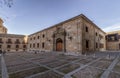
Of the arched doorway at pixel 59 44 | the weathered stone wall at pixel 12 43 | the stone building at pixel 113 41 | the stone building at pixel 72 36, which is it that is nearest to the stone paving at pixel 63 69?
the stone building at pixel 72 36

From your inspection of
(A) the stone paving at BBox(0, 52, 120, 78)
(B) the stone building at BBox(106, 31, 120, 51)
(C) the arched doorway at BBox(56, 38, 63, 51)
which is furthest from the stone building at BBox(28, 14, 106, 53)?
(B) the stone building at BBox(106, 31, 120, 51)

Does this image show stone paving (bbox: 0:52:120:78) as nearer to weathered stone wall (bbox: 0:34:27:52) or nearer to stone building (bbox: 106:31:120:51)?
stone building (bbox: 106:31:120:51)

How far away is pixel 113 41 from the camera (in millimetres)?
27859

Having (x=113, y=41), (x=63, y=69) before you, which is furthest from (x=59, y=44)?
(x=113, y=41)

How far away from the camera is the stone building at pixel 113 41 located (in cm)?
2667

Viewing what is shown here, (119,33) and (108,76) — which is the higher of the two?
(119,33)

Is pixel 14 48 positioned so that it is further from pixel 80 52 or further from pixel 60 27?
pixel 80 52

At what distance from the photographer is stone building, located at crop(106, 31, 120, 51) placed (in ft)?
87.5

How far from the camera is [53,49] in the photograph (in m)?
18.5

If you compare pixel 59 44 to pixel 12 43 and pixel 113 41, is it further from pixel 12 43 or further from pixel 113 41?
pixel 12 43

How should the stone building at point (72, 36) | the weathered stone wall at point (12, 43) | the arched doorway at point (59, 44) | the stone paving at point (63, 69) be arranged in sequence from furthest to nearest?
the weathered stone wall at point (12, 43) → the arched doorway at point (59, 44) → the stone building at point (72, 36) → the stone paving at point (63, 69)

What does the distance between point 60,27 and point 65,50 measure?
484 centimetres

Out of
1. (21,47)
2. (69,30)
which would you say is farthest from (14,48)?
(69,30)

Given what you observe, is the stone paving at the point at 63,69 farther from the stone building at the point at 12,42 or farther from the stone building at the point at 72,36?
the stone building at the point at 12,42
